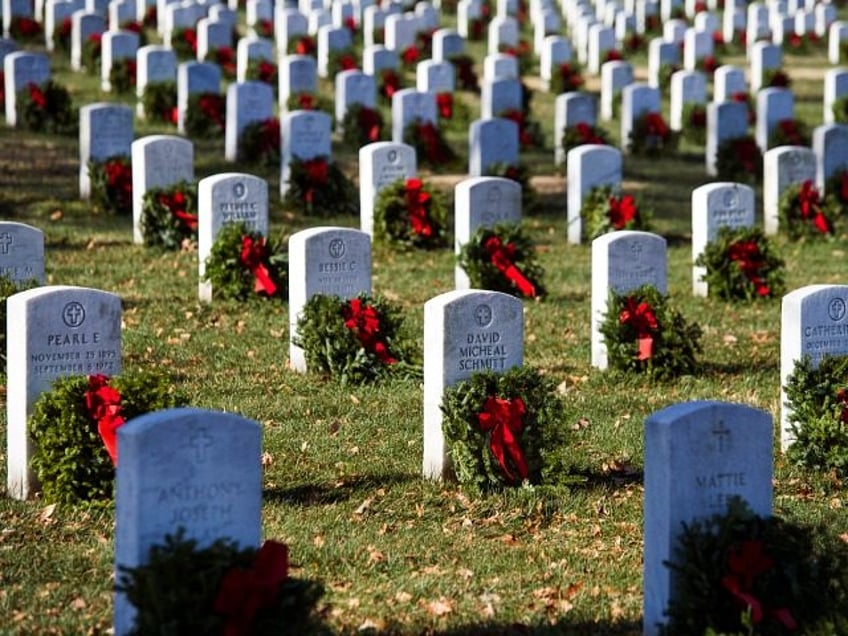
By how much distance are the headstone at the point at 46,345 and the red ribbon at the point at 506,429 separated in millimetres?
2132

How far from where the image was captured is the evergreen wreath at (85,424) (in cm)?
1016

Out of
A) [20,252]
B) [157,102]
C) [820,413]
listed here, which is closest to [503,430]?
[820,413]

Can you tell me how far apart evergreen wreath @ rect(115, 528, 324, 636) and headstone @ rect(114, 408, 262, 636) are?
0.36 feet

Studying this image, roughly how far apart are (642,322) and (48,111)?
1272 cm

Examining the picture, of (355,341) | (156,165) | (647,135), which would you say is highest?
(647,135)

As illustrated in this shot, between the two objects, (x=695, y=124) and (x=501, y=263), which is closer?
(x=501, y=263)

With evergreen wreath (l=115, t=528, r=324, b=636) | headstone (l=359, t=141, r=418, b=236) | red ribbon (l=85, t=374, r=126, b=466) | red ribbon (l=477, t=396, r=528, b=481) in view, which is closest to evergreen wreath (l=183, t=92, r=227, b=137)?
headstone (l=359, t=141, r=418, b=236)

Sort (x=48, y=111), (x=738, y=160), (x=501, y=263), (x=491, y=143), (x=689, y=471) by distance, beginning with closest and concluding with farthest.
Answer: (x=689, y=471) → (x=501, y=263) → (x=491, y=143) → (x=48, y=111) → (x=738, y=160)

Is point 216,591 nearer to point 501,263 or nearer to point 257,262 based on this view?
point 257,262

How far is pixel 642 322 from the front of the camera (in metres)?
14.1

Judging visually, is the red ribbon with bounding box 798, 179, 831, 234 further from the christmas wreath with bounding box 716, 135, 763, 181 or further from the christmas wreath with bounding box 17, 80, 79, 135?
the christmas wreath with bounding box 17, 80, 79, 135

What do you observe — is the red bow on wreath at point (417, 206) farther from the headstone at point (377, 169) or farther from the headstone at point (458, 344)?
the headstone at point (458, 344)

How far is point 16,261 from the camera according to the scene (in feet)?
45.5

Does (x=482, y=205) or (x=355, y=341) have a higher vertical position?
(x=482, y=205)
